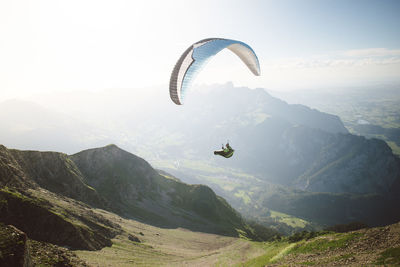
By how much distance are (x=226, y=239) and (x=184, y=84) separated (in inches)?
2953

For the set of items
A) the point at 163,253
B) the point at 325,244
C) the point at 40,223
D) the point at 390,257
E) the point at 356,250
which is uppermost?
the point at 390,257

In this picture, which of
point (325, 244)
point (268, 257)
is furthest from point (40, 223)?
point (325, 244)

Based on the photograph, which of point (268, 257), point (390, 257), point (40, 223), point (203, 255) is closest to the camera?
point (390, 257)

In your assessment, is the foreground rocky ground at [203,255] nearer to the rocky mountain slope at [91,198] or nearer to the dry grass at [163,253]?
the dry grass at [163,253]

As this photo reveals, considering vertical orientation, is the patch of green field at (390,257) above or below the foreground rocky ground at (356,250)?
above

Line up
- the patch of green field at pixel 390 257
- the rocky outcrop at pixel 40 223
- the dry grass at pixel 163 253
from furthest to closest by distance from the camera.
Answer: the dry grass at pixel 163 253 → the rocky outcrop at pixel 40 223 → the patch of green field at pixel 390 257

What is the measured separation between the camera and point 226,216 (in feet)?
353

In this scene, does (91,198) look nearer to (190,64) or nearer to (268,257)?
(268,257)

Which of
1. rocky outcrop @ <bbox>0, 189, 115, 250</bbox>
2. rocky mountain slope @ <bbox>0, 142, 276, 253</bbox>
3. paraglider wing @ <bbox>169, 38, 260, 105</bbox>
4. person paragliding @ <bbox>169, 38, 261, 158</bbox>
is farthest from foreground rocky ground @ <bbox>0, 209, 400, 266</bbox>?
paraglider wing @ <bbox>169, 38, 260, 105</bbox>

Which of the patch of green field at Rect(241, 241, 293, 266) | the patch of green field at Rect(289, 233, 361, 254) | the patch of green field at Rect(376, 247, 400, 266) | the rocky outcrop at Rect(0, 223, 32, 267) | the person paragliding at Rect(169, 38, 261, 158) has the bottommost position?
the patch of green field at Rect(241, 241, 293, 266)

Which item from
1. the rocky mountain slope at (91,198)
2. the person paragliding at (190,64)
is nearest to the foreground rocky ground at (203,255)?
the rocky mountain slope at (91,198)

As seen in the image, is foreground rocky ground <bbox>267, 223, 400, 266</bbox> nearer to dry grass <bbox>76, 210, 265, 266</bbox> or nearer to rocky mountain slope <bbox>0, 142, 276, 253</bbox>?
dry grass <bbox>76, 210, 265, 266</bbox>

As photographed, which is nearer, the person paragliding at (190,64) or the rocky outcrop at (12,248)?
the rocky outcrop at (12,248)

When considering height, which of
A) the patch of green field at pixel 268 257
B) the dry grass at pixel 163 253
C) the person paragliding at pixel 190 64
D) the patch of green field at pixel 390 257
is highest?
the person paragliding at pixel 190 64
